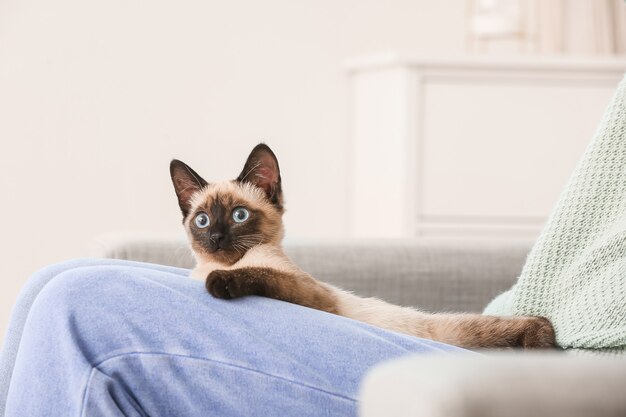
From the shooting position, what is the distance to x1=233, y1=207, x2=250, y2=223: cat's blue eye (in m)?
1.21

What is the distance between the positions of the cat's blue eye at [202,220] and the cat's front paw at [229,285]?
0.28 m

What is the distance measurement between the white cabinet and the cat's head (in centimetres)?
149

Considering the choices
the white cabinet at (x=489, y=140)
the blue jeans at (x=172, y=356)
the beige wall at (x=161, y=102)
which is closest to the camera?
the blue jeans at (x=172, y=356)

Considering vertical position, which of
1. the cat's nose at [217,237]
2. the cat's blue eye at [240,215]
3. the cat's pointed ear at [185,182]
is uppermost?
the cat's pointed ear at [185,182]

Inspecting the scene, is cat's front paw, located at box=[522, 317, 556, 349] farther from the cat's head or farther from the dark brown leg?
the cat's head

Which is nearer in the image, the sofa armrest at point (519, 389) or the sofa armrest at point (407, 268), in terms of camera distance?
the sofa armrest at point (519, 389)

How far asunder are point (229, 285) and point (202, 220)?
1.10 feet

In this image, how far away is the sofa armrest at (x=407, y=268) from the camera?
158 centimetres

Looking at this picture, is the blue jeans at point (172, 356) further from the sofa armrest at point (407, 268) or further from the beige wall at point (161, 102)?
the beige wall at point (161, 102)

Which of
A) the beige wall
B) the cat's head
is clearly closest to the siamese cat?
the cat's head

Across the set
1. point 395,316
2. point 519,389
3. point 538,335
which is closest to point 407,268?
point 395,316

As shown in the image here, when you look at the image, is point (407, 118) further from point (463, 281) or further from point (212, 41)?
point (463, 281)

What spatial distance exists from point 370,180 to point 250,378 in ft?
7.03

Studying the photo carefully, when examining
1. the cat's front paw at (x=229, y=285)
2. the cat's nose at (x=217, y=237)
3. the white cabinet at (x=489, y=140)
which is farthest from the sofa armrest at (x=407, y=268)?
the white cabinet at (x=489, y=140)
